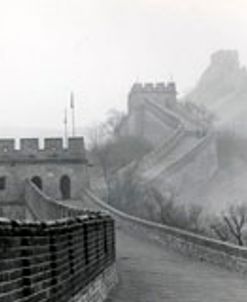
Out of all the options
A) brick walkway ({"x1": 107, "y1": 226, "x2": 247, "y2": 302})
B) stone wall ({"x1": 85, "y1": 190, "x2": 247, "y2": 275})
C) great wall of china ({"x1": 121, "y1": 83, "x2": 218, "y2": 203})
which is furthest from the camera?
great wall of china ({"x1": 121, "y1": 83, "x2": 218, "y2": 203})

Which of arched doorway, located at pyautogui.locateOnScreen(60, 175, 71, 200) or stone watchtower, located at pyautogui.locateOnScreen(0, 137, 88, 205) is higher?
stone watchtower, located at pyautogui.locateOnScreen(0, 137, 88, 205)

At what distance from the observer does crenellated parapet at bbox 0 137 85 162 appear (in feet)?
192

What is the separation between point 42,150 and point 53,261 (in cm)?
4702

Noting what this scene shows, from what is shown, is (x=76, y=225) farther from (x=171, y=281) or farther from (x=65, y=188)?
(x=65, y=188)

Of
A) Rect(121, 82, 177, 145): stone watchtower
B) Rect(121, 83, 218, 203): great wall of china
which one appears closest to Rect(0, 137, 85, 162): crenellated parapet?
Rect(121, 83, 218, 203): great wall of china

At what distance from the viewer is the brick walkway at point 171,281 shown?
746 inches

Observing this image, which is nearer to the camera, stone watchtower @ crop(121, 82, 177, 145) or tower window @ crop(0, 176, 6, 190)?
tower window @ crop(0, 176, 6, 190)

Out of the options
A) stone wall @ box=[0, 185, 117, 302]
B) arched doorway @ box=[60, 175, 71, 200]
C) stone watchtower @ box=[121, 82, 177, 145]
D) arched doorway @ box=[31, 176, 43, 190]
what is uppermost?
stone watchtower @ box=[121, 82, 177, 145]

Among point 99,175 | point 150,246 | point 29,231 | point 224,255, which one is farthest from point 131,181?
point 29,231

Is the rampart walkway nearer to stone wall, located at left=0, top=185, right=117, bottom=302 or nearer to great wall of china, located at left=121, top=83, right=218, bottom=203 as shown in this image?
stone wall, located at left=0, top=185, right=117, bottom=302

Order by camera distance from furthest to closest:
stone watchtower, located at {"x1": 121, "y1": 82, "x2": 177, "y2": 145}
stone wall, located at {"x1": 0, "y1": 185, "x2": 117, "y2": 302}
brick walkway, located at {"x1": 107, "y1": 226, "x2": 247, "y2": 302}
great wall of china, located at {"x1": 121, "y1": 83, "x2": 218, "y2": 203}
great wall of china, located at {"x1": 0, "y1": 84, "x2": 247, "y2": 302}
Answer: stone watchtower, located at {"x1": 121, "y1": 82, "x2": 177, "y2": 145}, great wall of china, located at {"x1": 121, "y1": 83, "x2": 218, "y2": 203}, brick walkway, located at {"x1": 107, "y1": 226, "x2": 247, "y2": 302}, great wall of china, located at {"x1": 0, "y1": 84, "x2": 247, "y2": 302}, stone wall, located at {"x1": 0, "y1": 185, "x2": 117, "y2": 302}

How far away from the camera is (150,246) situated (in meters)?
34.7

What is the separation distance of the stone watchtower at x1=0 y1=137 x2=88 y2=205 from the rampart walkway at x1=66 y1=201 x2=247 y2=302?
2671cm

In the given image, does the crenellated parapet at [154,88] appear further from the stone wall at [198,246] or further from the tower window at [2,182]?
the stone wall at [198,246]
